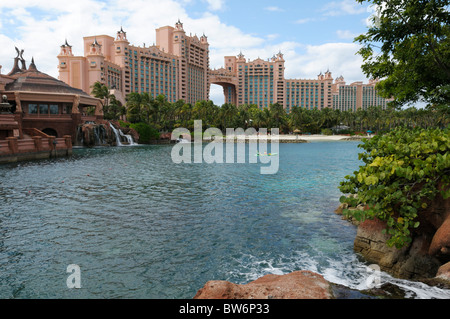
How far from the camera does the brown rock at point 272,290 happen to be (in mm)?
4738

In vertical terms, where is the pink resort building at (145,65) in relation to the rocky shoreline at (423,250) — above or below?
above

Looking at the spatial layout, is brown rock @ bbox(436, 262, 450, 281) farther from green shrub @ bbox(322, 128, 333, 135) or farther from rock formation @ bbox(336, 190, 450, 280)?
green shrub @ bbox(322, 128, 333, 135)

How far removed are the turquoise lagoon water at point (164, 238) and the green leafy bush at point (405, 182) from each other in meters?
1.48

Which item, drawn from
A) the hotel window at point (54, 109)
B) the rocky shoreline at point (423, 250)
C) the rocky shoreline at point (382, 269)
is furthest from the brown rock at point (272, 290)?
the hotel window at point (54, 109)

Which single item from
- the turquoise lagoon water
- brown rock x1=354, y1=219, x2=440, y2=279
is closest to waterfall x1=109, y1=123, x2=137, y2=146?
the turquoise lagoon water

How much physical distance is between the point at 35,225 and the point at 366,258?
12217mm

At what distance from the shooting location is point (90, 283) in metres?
7.88

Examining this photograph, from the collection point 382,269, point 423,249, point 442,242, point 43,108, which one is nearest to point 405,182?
point 442,242

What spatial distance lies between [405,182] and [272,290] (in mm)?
4902

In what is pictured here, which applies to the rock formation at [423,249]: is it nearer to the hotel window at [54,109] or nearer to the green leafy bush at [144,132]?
the hotel window at [54,109]

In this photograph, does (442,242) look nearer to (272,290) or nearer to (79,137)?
(272,290)

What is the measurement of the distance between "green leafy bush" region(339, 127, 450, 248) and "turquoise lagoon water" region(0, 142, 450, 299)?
1.48 m

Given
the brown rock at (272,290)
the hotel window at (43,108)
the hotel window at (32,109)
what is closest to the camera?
the brown rock at (272,290)

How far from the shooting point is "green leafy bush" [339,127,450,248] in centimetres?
729
